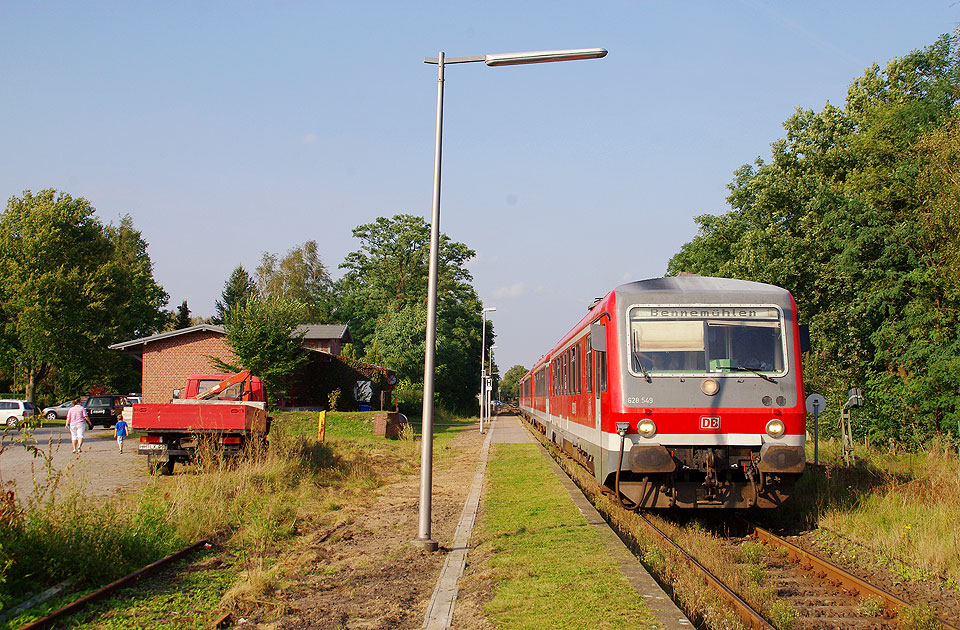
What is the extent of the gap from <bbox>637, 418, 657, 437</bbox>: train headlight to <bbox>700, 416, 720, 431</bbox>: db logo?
62 cm

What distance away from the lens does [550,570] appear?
25.0 ft

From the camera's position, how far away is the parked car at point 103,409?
3675cm

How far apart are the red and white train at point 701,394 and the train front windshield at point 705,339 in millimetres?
13

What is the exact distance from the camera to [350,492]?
14.9 metres

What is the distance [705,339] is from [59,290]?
4568 centimetres

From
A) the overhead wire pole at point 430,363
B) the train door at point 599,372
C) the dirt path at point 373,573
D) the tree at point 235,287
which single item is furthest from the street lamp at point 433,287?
the tree at point 235,287

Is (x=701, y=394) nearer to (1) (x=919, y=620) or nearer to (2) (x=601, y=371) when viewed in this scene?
(2) (x=601, y=371)

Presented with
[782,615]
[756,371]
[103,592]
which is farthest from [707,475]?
[103,592]

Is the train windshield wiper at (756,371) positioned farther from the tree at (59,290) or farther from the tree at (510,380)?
the tree at (510,380)

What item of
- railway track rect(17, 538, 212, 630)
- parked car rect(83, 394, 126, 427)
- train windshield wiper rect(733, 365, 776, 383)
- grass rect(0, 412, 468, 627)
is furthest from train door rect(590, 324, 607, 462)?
parked car rect(83, 394, 126, 427)

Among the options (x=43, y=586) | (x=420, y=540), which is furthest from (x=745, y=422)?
(x=43, y=586)

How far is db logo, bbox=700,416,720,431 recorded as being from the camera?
9719 millimetres

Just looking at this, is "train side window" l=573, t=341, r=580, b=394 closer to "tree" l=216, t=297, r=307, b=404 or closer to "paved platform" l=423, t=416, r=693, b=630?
"paved platform" l=423, t=416, r=693, b=630

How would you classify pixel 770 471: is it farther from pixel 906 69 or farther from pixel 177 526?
pixel 906 69
